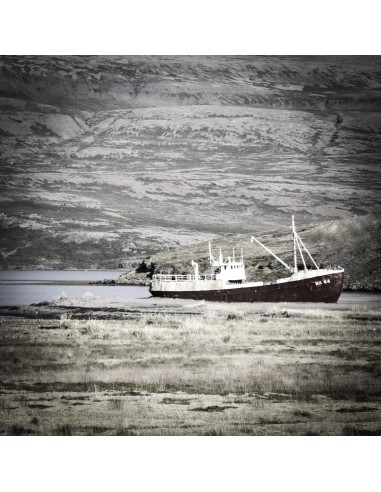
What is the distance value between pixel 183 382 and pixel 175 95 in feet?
83.3

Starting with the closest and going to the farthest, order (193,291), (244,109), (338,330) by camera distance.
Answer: (338,330)
(244,109)
(193,291)

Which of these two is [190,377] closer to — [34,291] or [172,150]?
[34,291]

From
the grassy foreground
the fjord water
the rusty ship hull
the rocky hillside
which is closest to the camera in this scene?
the grassy foreground

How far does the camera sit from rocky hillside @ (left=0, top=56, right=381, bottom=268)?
104 ft

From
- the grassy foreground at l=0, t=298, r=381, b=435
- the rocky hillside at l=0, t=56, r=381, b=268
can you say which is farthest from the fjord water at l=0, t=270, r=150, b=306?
the grassy foreground at l=0, t=298, r=381, b=435

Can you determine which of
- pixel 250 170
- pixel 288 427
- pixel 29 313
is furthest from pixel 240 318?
pixel 250 170

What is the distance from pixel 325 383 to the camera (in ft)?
67.7

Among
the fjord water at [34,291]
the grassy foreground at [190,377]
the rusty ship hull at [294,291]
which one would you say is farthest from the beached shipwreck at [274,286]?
the grassy foreground at [190,377]

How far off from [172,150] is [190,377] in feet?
163

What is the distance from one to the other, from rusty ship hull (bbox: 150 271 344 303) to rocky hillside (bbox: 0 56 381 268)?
208 inches

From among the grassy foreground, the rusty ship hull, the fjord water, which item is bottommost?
the grassy foreground

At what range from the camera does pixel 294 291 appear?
41375mm

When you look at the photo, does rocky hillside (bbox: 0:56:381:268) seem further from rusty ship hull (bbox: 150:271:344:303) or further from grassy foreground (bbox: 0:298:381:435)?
grassy foreground (bbox: 0:298:381:435)

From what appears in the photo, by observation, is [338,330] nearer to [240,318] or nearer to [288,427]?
[240,318]
